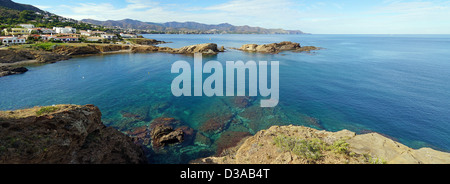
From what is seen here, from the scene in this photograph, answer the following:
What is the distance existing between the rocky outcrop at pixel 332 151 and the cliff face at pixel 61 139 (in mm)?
8911

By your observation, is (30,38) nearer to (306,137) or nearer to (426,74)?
(306,137)

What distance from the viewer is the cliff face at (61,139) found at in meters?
11.3

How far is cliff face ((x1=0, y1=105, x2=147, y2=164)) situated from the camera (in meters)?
11.3

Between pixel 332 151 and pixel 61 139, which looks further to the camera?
Result: pixel 332 151

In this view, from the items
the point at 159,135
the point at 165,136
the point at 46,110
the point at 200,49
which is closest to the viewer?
the point at 46,110

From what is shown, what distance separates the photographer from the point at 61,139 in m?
13.0

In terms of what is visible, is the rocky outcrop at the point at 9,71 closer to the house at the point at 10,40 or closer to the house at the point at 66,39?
the house at the point at 10,40

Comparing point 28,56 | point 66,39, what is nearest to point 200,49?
point 28,56

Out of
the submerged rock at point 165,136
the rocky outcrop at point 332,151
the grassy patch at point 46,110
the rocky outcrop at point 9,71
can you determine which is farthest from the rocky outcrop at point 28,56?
the rocky outcrop at point 332,151

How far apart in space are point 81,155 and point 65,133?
6.81ft

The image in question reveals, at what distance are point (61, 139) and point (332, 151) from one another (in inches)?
812

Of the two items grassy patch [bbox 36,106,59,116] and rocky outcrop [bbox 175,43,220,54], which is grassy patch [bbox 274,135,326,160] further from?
rocky outcrop [bbox 175,43,220,54]

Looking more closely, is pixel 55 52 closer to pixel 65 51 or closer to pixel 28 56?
pixel 65 51
